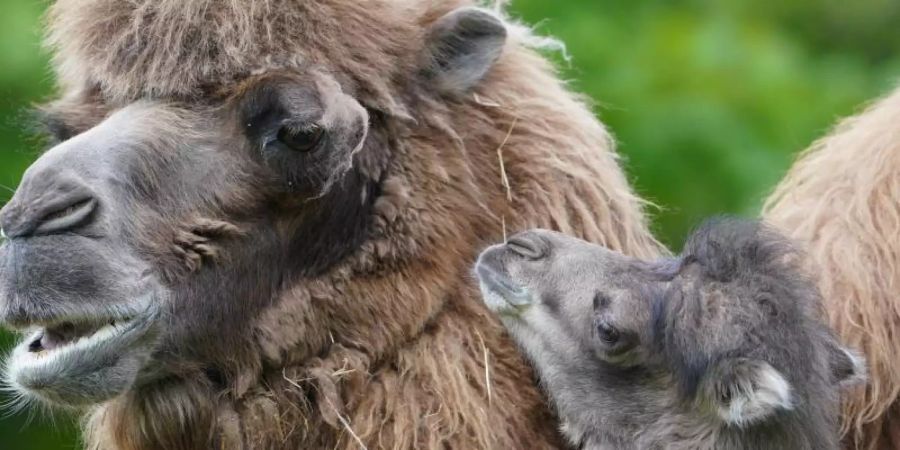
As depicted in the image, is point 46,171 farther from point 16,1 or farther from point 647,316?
point 16,1

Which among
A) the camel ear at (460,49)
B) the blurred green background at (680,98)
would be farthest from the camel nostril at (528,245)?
the blurred green background at (680,98)

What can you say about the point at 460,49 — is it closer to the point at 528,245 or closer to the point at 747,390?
the point at 528,245

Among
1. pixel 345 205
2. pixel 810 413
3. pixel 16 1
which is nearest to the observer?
pixel 810 413

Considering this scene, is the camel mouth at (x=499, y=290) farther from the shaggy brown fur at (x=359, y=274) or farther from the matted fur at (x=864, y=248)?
the matted fur at (x=864, y=248)

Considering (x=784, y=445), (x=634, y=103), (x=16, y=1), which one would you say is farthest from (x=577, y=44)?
(x=784, y=445)

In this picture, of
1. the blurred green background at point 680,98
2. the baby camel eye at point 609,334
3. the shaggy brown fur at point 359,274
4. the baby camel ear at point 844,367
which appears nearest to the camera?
the baby camel ear at point 844,367

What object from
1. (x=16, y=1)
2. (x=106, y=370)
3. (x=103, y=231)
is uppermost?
(x=103, y=231)

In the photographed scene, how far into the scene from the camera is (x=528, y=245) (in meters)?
5.47

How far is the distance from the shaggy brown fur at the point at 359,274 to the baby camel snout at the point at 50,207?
0.40 m

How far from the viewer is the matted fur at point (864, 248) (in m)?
5.42

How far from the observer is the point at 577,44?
12.4 m

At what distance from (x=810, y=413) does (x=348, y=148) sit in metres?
1.57

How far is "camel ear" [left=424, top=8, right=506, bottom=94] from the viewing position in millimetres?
5652

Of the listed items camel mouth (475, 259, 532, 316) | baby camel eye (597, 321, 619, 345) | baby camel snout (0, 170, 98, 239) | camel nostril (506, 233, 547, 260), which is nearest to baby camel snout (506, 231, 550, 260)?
camel nostril (506, 233, 547, 260)
